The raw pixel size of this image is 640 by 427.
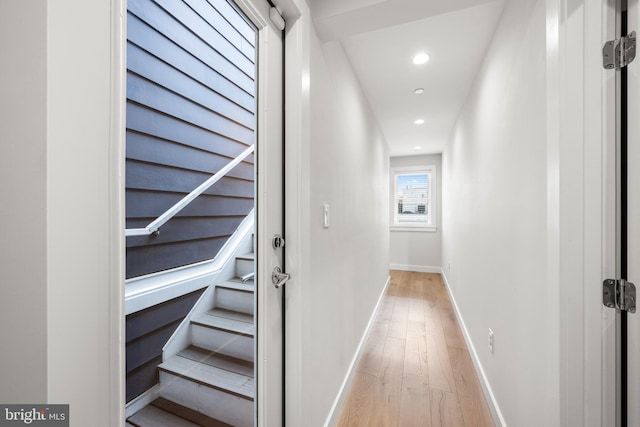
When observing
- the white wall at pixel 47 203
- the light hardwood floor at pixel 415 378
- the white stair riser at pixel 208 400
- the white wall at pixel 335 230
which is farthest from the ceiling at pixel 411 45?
the light hardwood floor at pixel 415 378

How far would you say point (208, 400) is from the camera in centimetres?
78

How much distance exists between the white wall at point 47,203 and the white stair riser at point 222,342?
32 cm

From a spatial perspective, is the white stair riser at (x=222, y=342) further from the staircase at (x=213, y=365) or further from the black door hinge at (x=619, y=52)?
the black door hinge at (x=619, y=52)

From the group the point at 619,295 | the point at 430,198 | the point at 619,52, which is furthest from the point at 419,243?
the point at 619,52

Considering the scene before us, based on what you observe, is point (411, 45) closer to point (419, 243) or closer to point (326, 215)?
point (326, 215)

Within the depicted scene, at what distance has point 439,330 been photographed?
2.59m

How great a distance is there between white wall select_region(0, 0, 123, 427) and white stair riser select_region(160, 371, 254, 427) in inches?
10.2

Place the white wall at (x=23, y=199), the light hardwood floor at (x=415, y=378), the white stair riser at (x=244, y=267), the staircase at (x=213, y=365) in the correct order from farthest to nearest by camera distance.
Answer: the light hardwood floor at (x=415, y=378) < the white stair riser at (x=244, y=267) < the staircase at (x=213, y=365) < the white wall at (x=23, y=199)

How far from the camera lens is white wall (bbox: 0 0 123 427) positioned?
375 millimetres

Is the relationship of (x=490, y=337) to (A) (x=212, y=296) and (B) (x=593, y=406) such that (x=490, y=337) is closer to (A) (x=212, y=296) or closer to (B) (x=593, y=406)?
(B) (x=593, y=406)

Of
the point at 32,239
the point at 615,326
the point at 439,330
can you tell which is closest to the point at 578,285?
the point at 615,326

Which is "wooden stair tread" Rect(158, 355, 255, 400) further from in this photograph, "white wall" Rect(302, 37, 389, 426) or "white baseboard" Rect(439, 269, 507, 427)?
"white baseboard" Rect(439, 269, 507, 427)

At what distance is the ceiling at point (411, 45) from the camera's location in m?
1.14

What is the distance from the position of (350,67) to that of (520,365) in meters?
2.05
